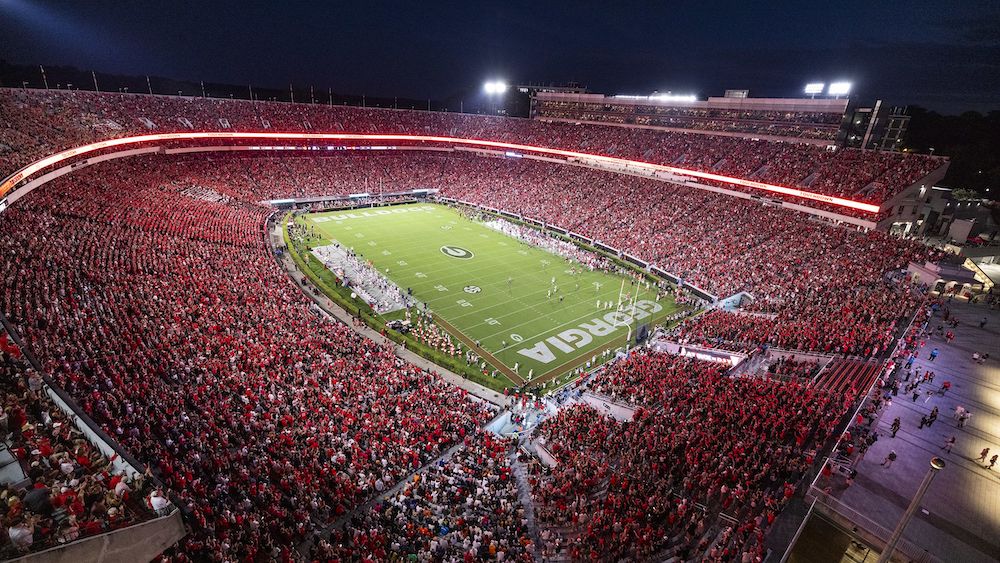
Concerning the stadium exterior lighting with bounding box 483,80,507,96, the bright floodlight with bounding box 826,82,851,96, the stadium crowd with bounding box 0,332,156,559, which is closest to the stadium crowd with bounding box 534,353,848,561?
the stadium crowd with bounding box 0,332,156,559

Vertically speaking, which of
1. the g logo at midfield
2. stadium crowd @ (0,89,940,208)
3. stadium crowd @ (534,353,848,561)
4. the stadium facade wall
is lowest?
the g logo at midfield

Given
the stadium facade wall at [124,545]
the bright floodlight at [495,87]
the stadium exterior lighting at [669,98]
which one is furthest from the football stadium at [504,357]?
the bright floodlight at [495,87]

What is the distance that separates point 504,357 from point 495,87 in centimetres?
6374

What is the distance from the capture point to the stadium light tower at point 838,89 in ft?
144

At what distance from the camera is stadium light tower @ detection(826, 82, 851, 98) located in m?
43.8

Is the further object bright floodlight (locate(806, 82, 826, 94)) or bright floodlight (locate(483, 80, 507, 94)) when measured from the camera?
bright floodlight (locate(483, 80, 507, 94))

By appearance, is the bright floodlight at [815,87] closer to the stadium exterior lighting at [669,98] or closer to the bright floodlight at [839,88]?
the bright floodlight at [839,88]

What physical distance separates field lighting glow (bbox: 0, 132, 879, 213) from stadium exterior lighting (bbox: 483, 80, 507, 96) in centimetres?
1389

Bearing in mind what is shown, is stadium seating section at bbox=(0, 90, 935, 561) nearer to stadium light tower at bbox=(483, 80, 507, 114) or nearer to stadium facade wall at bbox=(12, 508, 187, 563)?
stadium facade wall at bbox=(12, 508, 187, 563)

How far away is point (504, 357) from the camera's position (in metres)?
24.1

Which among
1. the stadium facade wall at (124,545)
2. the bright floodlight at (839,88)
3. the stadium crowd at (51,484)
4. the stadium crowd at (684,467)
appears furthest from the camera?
the bright floodlight at (839,88)

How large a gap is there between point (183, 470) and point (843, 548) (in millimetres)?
16091

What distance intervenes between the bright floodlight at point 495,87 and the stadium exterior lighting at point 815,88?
146 feet

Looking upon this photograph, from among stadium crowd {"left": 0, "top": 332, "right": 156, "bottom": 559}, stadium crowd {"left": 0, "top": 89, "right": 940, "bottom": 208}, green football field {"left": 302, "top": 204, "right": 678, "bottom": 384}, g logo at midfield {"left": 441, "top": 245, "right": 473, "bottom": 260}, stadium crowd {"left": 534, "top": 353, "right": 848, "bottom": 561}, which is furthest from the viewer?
g logo at midfield {"left": 441, "top": 245, "right": 473, "bottom": 260}
